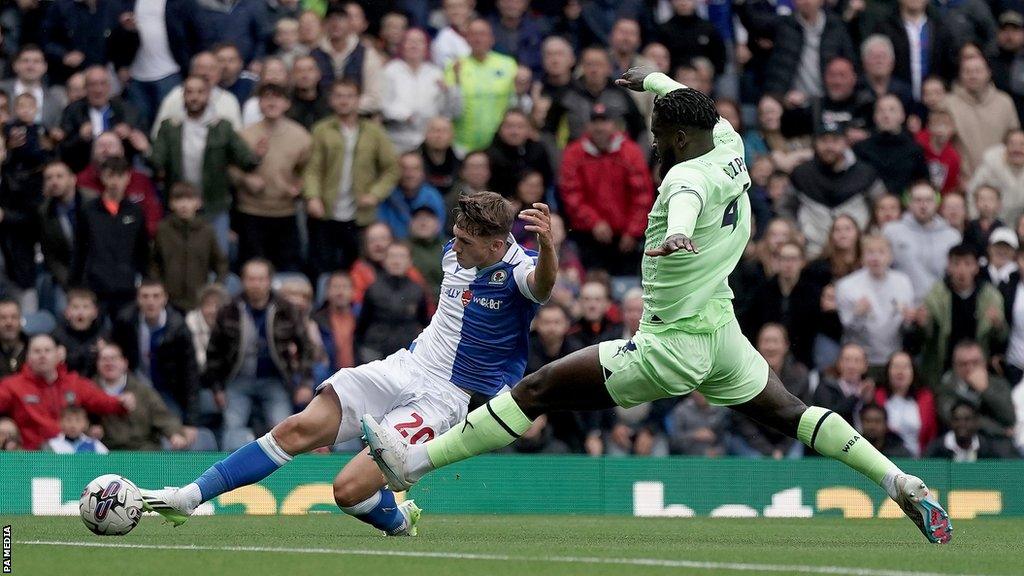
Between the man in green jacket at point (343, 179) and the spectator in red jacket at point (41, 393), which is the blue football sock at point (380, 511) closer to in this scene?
the spectator in red jacket at point (41, 393)

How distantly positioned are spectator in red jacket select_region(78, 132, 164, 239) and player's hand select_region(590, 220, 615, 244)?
412 cm

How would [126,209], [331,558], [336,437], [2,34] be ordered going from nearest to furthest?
[331,558] → [336,437] → [126,209] → [2,34]

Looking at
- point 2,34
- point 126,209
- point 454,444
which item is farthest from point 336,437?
point 2,34

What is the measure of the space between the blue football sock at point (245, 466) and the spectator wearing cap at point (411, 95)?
8258 millimetres

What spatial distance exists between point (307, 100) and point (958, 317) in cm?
659

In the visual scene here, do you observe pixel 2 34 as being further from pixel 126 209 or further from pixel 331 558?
pixel 331 558

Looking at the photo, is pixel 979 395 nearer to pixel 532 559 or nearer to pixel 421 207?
pixel 421 207

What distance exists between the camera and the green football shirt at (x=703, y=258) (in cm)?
985

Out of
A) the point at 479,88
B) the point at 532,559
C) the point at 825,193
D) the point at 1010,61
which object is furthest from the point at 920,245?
the point at 532,559

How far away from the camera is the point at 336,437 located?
10672 mm

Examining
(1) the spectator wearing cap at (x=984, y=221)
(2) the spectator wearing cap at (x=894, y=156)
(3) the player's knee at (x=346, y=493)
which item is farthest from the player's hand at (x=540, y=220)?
(2) the spectator wearing cap at (x=894, y=156)

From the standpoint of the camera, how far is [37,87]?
58.1ft

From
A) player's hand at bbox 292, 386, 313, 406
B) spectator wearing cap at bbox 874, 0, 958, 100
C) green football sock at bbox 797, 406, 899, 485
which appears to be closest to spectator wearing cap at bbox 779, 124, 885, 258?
spectator wearing cap at bbox 874, 0, 958, 100

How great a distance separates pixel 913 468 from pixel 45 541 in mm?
8473
